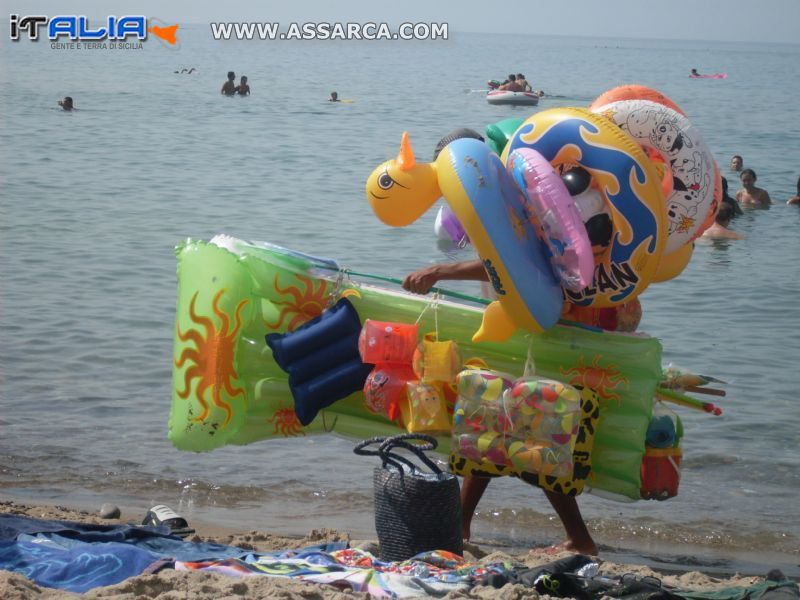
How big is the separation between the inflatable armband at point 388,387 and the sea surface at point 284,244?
82cm

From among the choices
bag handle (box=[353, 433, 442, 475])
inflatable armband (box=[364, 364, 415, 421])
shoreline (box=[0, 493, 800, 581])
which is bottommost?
shoreline (box=[0, 493, 800, 581])

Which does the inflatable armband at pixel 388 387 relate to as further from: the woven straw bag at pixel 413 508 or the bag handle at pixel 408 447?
the woven straw bag at pixel 413 508

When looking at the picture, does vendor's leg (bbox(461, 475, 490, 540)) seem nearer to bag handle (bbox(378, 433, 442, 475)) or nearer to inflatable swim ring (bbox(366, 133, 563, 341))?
bag handle (bbox(378, 433, 442, 475))

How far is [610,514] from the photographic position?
5805 mm

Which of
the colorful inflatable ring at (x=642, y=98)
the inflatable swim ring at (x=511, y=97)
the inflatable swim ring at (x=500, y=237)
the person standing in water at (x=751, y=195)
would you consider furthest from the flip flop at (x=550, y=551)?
the inflatable swim ring at (x=511, y=97)

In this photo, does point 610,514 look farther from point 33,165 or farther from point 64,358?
point 33,165

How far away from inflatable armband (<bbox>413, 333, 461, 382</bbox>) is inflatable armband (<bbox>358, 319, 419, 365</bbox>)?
0.17 feet

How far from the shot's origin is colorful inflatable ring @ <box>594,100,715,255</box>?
4.61 metres

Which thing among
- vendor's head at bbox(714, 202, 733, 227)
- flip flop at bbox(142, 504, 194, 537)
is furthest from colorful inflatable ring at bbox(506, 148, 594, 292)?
vendor's head at bbox(714, 202, 733, 227)

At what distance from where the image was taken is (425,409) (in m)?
4.74

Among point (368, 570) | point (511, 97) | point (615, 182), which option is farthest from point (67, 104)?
point (368, 570)

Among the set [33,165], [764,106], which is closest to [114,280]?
[33,165]

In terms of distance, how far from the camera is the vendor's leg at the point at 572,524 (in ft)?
15.9

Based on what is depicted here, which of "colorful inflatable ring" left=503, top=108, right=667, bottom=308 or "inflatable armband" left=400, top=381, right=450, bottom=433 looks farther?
"inflatable armband" left=400, top=381, right=450, bottom=433
